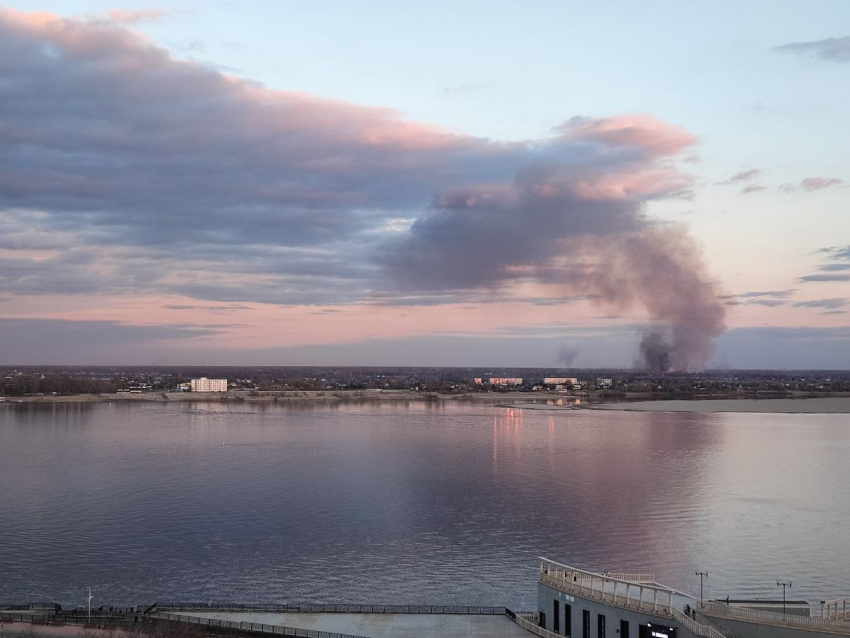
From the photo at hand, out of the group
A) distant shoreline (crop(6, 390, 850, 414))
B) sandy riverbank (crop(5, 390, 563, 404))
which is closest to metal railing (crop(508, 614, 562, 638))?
distant shoreline (crop(6, 390, 850, 414))

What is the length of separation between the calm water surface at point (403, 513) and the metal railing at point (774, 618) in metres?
8.74

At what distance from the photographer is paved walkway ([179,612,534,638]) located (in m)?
18.1

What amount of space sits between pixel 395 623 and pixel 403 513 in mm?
18842

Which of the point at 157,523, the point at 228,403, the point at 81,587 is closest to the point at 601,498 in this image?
the point at 157,523

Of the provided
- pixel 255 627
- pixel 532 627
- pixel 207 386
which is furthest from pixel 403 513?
pixel 207 386

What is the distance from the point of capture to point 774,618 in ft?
50.8

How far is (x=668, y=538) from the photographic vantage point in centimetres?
3278

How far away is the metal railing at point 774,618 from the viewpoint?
14789 mm

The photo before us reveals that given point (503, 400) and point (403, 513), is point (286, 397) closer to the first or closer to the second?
point (503, 400)

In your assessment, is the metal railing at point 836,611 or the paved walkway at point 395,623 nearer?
the metal railing at point 836,611

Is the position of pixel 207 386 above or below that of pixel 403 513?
above

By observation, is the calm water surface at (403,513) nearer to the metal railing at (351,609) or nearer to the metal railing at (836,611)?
the metal railing at (351,609)

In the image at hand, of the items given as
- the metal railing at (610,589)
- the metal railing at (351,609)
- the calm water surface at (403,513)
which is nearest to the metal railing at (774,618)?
the metal railing at (610,589)

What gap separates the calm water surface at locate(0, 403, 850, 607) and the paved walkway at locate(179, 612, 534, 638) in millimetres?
4372
